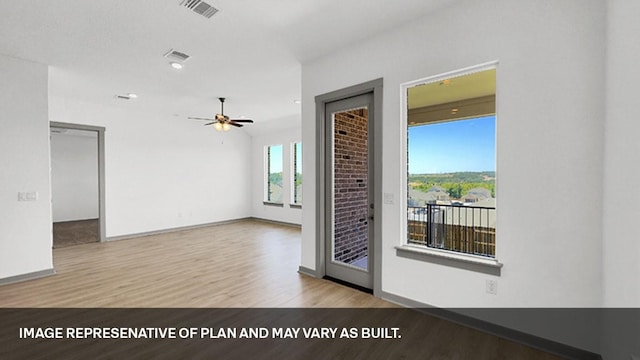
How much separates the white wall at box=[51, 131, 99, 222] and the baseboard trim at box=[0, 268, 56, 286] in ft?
19.9

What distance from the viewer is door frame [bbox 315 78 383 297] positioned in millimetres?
3109

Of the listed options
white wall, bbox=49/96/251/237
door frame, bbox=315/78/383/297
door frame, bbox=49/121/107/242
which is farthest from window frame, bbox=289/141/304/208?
door frame, bbox=315/78/383/297

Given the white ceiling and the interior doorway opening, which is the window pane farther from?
the interior doorway opening

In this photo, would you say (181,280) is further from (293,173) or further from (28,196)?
(293,173)

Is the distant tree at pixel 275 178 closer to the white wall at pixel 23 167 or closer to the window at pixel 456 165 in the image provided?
the window at pixel 456 165

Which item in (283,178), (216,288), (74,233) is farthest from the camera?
(283,178)

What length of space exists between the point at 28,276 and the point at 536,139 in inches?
233

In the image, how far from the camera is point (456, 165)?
4363 millimetres

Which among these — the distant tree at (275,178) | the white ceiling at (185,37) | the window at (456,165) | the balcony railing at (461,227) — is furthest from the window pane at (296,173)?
the balcony railing at (461,227)

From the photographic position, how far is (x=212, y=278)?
3.77 m

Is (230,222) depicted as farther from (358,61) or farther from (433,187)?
(358,61)

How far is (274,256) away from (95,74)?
153 inches

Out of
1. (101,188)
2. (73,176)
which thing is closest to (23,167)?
(101,188)

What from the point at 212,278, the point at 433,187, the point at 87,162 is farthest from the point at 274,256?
the point at 87,162
